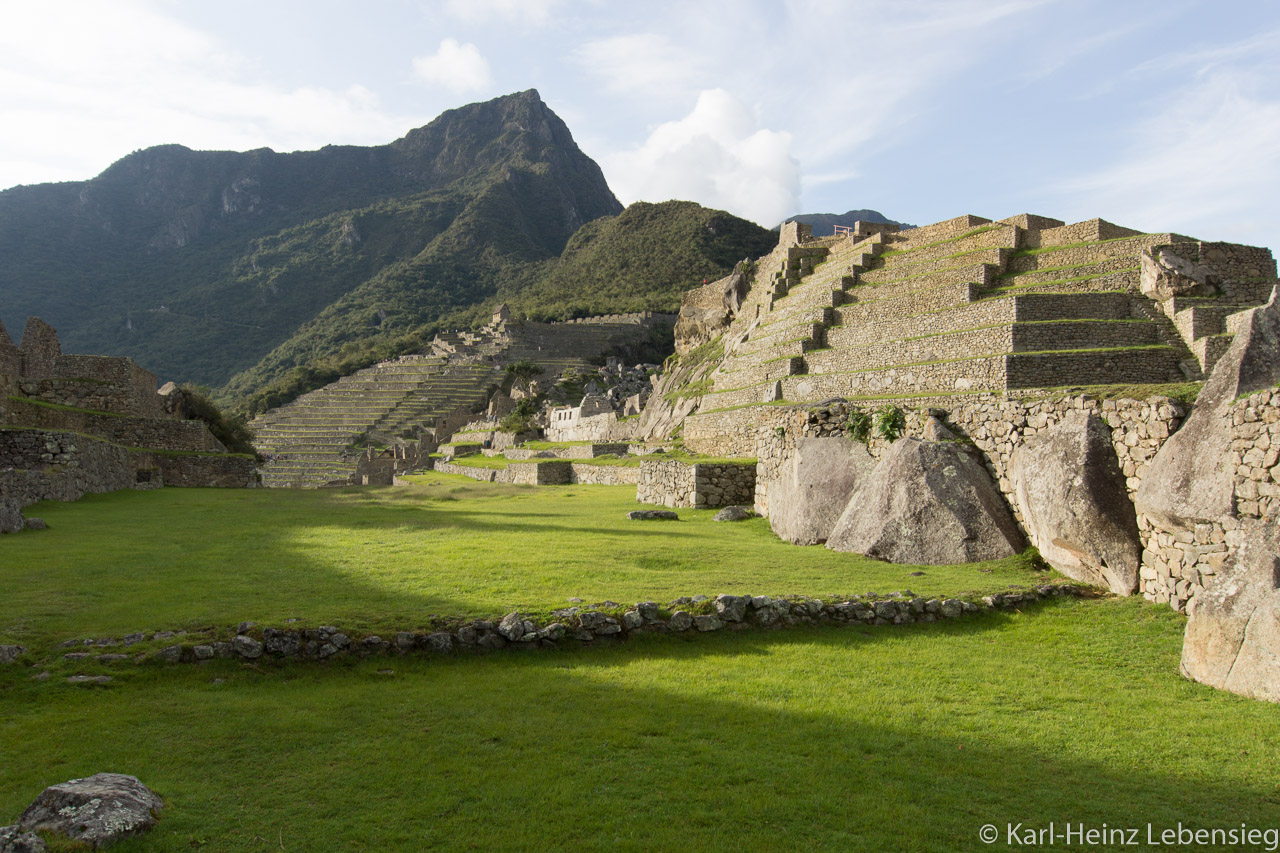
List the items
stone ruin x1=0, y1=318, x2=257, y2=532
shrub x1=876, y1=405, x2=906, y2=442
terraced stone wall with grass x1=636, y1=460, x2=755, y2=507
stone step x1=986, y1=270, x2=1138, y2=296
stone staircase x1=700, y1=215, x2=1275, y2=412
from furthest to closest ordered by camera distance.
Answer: stone step x1=986, y1=270, x2=1138, y2=296, stone staircase x1=700, y1=215, x2=1275, y2=412, terraced stone wall with grass x1=636, y1=460, x2=755, y2=507, stone ruin x1=0, y1=318, x2=257, y2=532, shrub x1=876, y1=405, x2=906, y2=442

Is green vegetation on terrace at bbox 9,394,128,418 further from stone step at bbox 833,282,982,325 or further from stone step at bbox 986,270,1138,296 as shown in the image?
stone step at bbox 986,270,1138,296

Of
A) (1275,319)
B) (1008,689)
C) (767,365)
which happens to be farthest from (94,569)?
(767,365)

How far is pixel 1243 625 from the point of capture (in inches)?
228

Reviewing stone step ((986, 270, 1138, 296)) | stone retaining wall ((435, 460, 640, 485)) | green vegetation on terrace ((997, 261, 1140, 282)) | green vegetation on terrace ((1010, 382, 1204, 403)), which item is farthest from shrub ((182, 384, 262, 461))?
green vegetation on terrace ((1010, 382, 1204, 403))

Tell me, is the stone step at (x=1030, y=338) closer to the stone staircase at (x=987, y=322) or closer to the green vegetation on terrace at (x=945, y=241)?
the stone staircase at (x=987, y=322)

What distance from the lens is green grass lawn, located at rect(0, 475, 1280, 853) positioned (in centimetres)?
409

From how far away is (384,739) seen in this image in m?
4.97

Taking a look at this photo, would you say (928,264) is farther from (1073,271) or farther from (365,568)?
(365,568)

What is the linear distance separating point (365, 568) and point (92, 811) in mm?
5617

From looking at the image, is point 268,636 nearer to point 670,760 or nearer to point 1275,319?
point 670,760

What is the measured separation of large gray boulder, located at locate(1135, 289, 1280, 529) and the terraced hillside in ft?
145

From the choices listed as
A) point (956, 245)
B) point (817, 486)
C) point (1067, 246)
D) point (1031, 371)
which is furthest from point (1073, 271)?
point (817, 486)

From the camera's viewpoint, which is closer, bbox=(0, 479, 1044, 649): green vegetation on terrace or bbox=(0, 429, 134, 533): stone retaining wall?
bbox=(0, 479, 1044, 649): green vegetation on terrace

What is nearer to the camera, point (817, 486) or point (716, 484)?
point (817, 486)
